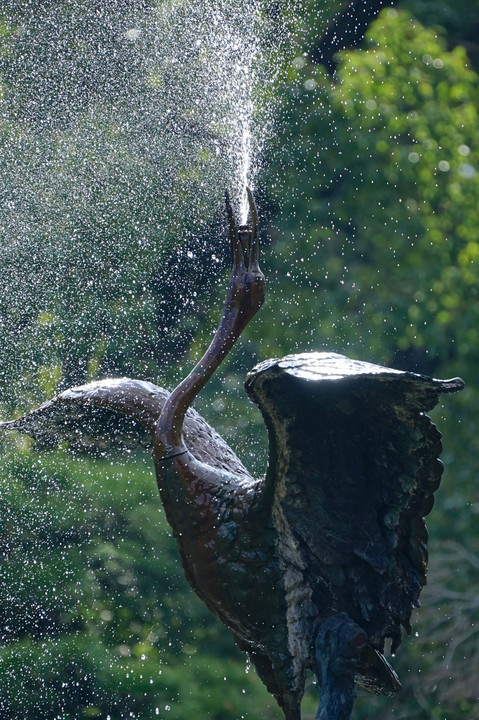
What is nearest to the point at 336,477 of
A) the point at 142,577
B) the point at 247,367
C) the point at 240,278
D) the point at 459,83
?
the point at 240,278

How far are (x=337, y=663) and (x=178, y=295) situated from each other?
469cm

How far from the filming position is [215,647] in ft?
22.7

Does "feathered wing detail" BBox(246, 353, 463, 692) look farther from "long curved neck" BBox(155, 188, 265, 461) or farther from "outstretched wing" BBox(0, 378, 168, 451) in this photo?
"outstretched wing" BBox(0, 378, 168, 451)

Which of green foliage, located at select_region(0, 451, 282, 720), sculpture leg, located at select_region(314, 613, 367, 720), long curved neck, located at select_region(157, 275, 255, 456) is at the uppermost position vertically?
long curved neck, located at select_region(157, 275, 255, 456)

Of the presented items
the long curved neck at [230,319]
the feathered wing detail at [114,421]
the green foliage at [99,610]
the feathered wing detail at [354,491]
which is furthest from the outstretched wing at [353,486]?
the green foliage at [99,610]

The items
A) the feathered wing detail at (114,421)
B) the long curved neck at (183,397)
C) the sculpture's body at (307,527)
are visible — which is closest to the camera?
the sculpture's body at (307,527)

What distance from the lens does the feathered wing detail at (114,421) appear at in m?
2.98

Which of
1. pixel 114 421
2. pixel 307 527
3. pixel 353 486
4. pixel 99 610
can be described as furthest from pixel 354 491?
pixel 99 610

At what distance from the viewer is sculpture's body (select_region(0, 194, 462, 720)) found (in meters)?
2.61

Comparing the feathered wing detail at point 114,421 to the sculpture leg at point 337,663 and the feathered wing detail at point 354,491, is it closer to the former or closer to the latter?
the feathered wing detail at point 354,491

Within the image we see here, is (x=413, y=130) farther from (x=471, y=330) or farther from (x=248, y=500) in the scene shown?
(x=248, y=500)

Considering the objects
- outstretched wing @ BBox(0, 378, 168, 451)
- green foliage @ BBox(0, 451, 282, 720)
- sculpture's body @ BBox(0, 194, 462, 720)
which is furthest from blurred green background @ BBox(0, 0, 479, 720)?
sculpture's body @ BBox(0, 194, 462, 720)

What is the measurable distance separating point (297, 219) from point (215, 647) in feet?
7.72

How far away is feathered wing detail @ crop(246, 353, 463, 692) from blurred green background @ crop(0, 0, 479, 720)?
360cm
